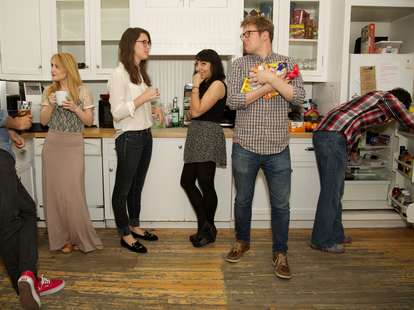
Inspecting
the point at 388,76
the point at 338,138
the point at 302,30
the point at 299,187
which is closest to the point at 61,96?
the point at 338,138

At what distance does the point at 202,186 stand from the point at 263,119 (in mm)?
741


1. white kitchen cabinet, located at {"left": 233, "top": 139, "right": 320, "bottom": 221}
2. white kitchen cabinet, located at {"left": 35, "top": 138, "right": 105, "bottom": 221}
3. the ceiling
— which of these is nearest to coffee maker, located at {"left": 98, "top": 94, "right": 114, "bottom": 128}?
white kitchen cabinet, located at {"left": 35, "top": 138, "right": 105, "bottom": 221}

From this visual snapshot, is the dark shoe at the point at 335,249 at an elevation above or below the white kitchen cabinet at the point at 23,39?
below

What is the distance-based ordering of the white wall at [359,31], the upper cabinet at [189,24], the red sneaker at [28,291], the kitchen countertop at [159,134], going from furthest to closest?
the white wall at [359,31] < the upper cabinet at [189,24] < the kitchen countertop at [159,134] < the red sneaker at [28,291]

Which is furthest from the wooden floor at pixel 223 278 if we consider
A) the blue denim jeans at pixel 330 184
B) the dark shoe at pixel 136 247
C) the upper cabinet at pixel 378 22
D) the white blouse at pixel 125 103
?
the upper cabinet at pixel 378 22

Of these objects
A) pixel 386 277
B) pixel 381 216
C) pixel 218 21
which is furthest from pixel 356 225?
pixel 218 21

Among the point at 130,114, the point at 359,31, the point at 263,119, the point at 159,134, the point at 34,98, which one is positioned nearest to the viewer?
the point at 263,119

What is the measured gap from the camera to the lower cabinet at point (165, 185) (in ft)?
10.7

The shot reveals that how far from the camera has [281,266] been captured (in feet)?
8.32

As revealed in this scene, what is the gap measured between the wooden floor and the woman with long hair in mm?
320

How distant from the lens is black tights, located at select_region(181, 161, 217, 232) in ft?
9.51

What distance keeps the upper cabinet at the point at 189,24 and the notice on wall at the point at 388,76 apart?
1160 millimetres

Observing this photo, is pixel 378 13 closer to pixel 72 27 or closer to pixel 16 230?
pixel 72 27

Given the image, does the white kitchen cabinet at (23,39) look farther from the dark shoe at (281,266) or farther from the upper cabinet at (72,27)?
the dark shoe at (281,266)
